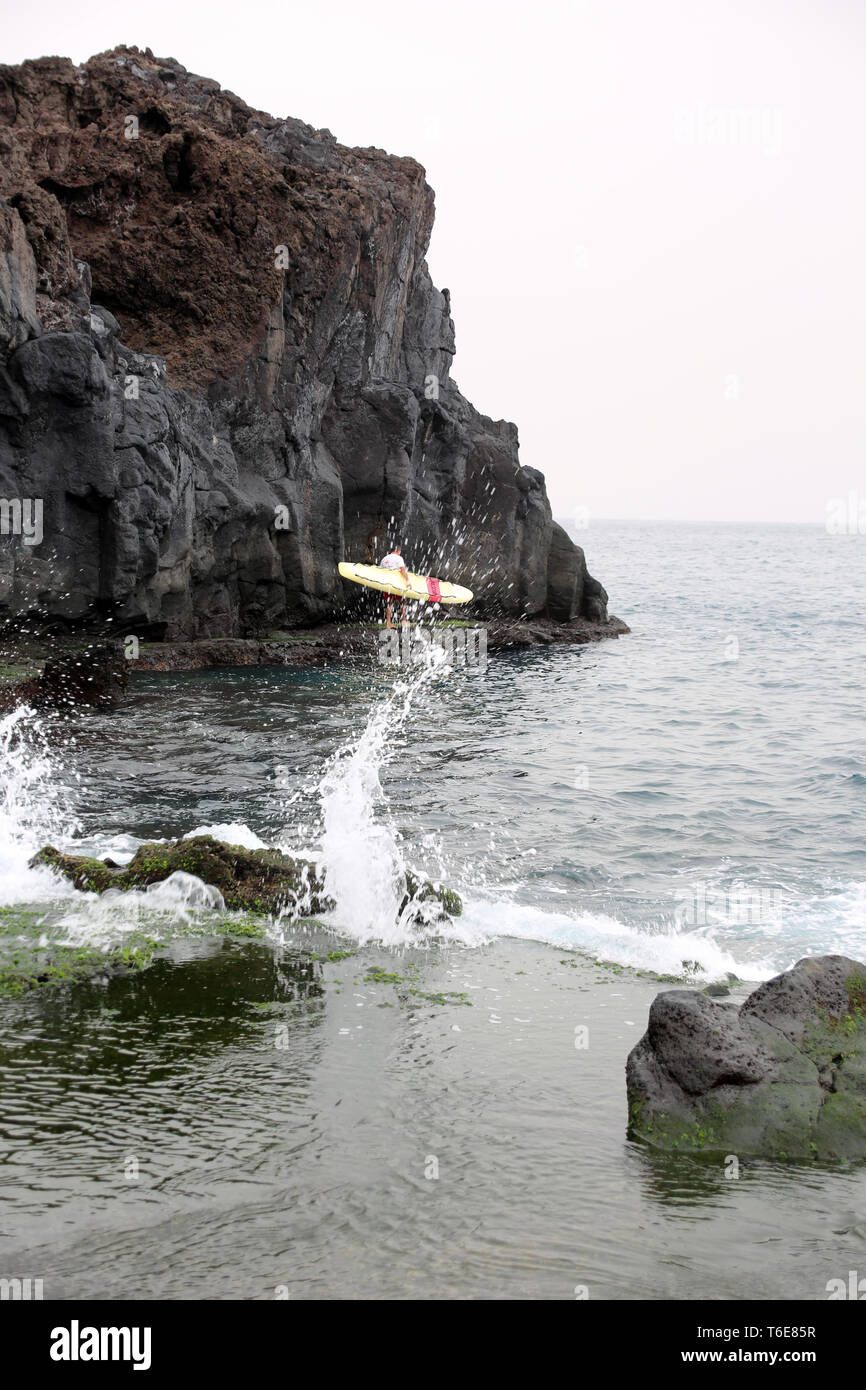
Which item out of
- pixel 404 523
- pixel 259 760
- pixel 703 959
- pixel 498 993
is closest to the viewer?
pixel 498 993

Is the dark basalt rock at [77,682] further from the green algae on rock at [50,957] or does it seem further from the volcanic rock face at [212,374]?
the green algae on rock at [50,957]

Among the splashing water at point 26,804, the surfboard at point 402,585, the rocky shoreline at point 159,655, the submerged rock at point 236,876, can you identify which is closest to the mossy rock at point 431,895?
the submerged rock at point 236,876

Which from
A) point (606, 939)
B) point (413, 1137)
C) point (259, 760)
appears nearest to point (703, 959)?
point (606, 939)

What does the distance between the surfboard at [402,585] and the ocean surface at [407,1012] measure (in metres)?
10.9

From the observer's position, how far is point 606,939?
1239 cm

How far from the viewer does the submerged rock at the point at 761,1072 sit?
24.7ft

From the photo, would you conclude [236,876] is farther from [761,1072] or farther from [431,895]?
[761,1072]

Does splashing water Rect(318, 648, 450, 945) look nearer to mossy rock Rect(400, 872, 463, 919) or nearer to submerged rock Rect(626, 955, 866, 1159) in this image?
mossy rock Rect(400, 872, 463, 919)

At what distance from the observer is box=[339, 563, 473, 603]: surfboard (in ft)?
120

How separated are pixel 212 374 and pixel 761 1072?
105 feet

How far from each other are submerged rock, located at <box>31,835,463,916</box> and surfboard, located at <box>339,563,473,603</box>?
23.9 meters

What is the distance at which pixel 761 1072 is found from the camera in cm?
786
